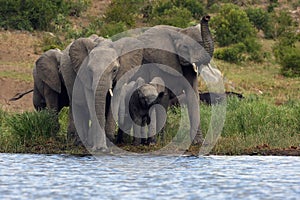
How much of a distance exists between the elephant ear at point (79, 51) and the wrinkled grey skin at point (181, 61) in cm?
88

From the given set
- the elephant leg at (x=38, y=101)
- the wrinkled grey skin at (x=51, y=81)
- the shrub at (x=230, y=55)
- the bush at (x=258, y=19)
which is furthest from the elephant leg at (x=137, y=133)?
the bush at (x=258, y=19)

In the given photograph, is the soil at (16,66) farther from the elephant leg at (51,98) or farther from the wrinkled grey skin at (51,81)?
the elephant leg at (51,98)

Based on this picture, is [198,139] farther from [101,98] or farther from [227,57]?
[227,57]

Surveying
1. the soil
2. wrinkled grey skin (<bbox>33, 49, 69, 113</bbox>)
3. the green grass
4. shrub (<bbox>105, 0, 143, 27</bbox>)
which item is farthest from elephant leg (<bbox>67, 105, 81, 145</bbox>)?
shrub (<bbox>105, 0, 143, 27</bbox>)

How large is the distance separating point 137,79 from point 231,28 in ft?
73.4

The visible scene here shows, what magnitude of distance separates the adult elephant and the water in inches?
25.8

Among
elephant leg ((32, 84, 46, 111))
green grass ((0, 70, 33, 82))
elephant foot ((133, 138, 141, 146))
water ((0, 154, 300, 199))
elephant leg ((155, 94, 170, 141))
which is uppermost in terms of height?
green grass ((0, 70, 33, 82))

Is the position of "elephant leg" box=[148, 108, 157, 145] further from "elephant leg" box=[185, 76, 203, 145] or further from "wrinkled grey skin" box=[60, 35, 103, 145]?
"wrinkled grey skin" box=[60, 35, 103, 145]

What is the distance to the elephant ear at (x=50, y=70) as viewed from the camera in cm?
1594

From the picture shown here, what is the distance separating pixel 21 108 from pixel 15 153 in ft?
27.4

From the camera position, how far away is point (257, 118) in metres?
15.8

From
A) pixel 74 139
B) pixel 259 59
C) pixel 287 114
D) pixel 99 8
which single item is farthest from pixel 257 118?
pixel 99 8

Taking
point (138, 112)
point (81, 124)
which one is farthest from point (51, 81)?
point (138, 112)

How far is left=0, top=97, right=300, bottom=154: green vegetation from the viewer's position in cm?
1467
